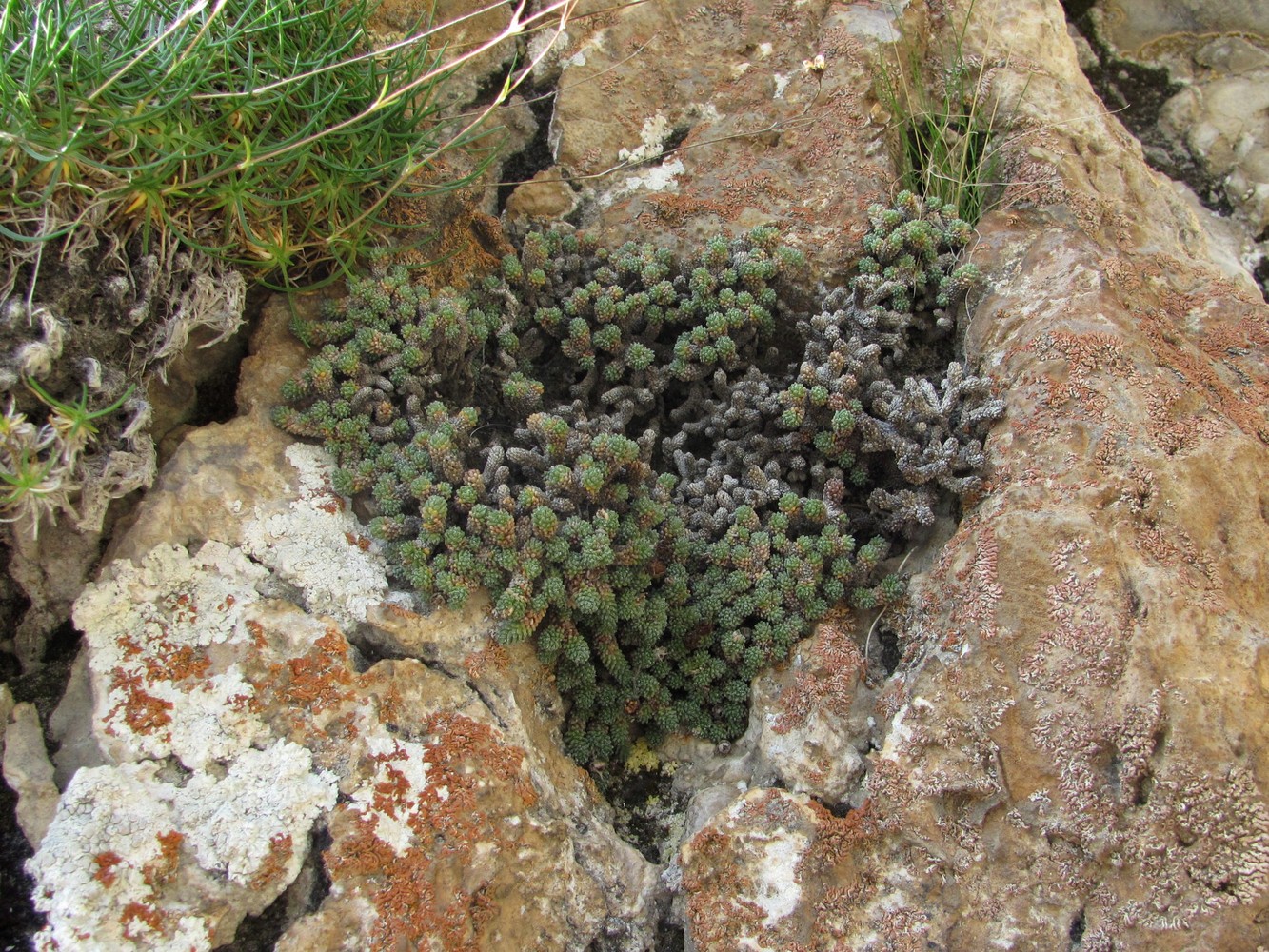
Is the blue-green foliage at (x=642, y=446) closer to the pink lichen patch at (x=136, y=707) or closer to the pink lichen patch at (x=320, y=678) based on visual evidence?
the pink lichen patch at (x=320, y=678)

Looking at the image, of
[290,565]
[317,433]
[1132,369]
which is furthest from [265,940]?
[1132,369]

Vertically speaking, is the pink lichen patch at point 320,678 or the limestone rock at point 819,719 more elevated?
the pink lichen patch at point 320,678

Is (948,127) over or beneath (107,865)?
over

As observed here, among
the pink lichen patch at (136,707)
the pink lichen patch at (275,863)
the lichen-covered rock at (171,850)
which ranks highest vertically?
the pink lichen patch at (136,707)

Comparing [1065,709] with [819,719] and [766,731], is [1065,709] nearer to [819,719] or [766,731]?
[819,719]

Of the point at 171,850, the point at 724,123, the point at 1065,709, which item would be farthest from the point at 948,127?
the point at 171,850

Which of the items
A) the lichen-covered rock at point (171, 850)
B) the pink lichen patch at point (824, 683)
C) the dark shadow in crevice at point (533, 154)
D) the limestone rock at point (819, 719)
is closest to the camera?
the lichen-covered rock at point (171, 850)

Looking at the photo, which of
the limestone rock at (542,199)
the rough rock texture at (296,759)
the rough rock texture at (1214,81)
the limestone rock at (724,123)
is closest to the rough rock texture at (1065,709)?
the rough rock texture at (296,759)
